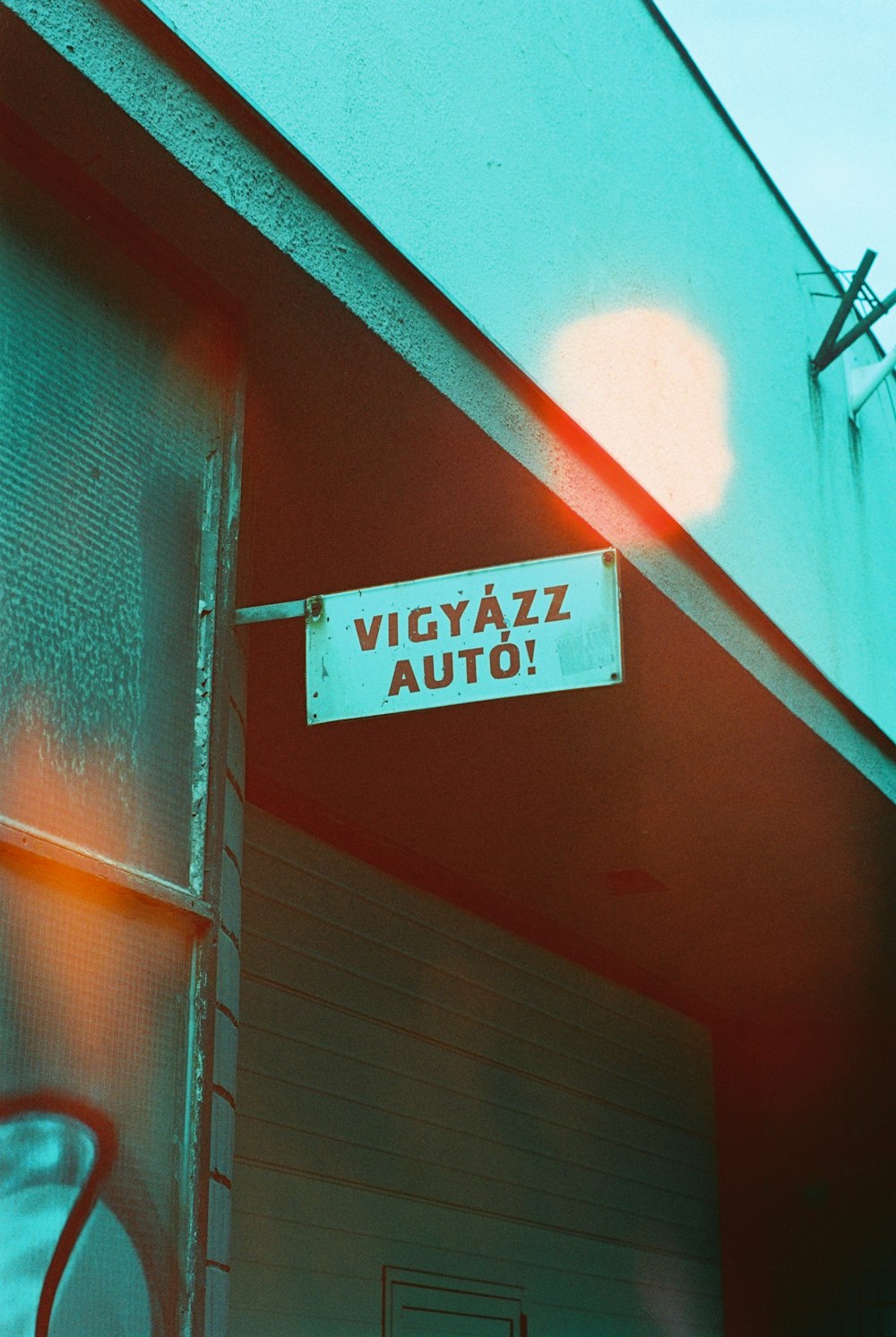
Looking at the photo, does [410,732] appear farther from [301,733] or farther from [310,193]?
[310,193]

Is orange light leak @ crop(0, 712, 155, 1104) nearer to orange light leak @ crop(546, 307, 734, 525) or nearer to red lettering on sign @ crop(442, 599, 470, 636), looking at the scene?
red lettering on sign @ crop(442, 599, 470, 636)

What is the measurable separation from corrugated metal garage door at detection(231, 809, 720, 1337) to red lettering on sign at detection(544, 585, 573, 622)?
111 inches

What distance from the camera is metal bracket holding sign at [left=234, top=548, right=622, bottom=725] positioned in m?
3.77

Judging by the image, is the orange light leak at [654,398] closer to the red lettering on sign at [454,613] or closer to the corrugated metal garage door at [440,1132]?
the red lettering on sign at [454,613]

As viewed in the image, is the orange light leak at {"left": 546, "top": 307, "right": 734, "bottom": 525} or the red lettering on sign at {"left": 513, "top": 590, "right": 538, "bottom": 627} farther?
the orange light leak at {"left": 546, "top": 307, "right": 734, "bottom": 525}

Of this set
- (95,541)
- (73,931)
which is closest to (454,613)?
(95,541)

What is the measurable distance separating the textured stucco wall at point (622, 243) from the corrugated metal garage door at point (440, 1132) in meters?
2.20

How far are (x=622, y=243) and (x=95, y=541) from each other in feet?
9.00

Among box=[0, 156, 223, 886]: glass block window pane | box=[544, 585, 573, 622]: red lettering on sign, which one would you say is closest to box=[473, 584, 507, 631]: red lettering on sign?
box=[544, 585, 573, 622]: red lettering on sign

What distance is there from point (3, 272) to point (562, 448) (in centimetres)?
178

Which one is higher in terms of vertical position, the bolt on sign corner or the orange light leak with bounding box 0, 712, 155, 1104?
the bolt on sign corner

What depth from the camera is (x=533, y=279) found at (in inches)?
193

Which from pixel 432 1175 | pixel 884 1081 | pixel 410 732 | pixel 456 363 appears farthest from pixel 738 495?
pixel 884 1081

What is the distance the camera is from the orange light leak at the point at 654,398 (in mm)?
5117
